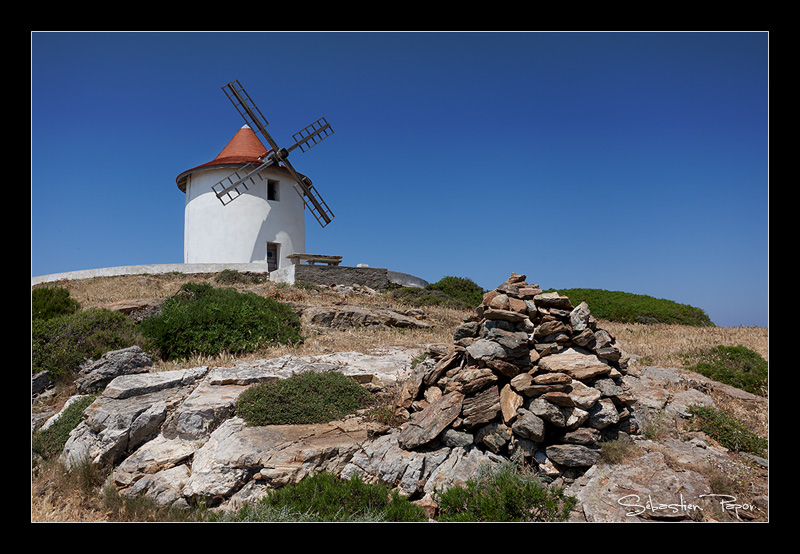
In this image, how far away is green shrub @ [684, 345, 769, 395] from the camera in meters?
8.94

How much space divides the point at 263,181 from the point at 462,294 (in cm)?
1371

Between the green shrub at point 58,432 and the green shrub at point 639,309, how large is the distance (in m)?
15.0

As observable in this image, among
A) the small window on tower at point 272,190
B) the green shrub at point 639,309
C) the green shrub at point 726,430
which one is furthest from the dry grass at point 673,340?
the small window on tower at point 272,190

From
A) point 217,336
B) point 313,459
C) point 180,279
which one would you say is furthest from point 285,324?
point 180,279

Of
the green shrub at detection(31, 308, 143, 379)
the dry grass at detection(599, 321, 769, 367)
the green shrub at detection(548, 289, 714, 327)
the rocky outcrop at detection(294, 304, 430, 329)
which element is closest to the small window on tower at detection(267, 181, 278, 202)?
the rocky outcrop at detection(294, 304, 430, 329)

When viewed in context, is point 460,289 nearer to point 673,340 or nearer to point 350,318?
point 350,318

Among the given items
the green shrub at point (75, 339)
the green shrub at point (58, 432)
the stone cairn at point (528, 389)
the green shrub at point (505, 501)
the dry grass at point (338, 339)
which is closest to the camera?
the green shrub at point (505, 501)

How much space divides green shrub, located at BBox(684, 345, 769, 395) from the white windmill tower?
76.9 feet

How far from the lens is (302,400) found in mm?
7434

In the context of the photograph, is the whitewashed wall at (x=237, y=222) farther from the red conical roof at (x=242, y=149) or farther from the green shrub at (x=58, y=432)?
the green shrub at (x=58, y=432)

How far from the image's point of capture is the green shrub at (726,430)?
6.18 m

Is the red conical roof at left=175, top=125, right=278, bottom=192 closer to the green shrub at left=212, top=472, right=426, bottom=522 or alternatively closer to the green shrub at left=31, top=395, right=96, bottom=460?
the green shrub at left=31, top=395, right=96, bottom=460

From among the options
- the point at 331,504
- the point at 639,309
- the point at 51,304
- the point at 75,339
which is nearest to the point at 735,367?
the point at 331,504

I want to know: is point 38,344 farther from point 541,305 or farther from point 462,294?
point 462,294
